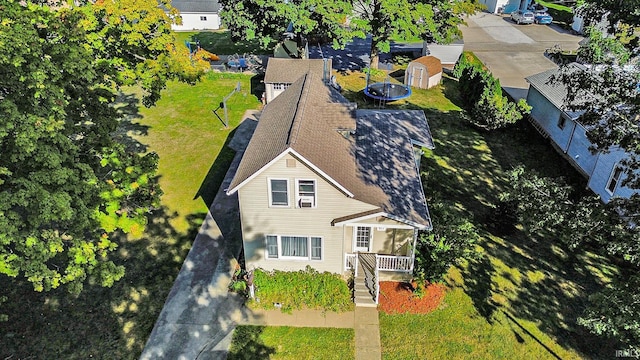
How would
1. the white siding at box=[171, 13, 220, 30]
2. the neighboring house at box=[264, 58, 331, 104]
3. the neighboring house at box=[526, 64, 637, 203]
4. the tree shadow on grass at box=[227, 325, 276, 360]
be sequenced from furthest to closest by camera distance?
the white siding at box=[171, 13, 220, 30] → the neighboring house at box=[264, 58, 331, 104] → the neighboring house at box=[526, 64, 637, 203] → the tree shadow on grass at box=[227, 325, 276, 360]

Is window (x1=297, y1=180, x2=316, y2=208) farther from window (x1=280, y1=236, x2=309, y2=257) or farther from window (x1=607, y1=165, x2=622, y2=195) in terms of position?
window (x1=607, y1=165, x2=622, y2=195)

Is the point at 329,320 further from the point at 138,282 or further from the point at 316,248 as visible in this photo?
the point at 138,282

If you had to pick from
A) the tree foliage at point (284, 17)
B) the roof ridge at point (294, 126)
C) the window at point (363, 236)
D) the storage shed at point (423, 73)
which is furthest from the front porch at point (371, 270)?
the storage shed at point (423, 73)

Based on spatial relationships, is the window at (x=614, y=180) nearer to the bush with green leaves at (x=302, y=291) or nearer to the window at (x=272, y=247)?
the bush with green leaves at (x=302, y=291)

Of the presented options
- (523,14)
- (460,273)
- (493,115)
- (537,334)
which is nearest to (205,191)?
(460,273)

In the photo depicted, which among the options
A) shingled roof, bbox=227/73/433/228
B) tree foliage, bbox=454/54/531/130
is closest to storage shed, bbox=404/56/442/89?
tree foliage, bbox=454/54/531/130

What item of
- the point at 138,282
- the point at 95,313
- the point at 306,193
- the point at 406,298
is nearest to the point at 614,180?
the point at 406,298
